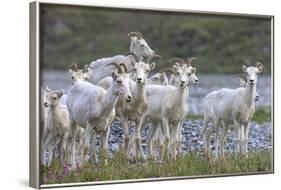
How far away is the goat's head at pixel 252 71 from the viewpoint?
9.02 metres

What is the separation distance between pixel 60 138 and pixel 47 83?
1.99ft

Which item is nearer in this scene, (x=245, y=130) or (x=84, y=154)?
(x=84, y=154)

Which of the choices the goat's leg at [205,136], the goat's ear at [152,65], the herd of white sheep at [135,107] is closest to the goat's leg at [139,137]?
the herd of white sheep at [135,107]

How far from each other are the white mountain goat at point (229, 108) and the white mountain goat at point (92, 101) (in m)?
1.19

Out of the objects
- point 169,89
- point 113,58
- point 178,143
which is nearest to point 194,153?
point 178,143

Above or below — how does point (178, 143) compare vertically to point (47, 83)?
below

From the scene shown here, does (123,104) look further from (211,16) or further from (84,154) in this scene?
(211,16)

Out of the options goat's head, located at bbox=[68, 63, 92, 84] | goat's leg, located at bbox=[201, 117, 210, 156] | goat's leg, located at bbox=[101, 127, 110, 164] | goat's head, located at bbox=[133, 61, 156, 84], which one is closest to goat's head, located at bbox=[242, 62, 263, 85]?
goat's leg, located at bbox=[201, 117, 210, 156]

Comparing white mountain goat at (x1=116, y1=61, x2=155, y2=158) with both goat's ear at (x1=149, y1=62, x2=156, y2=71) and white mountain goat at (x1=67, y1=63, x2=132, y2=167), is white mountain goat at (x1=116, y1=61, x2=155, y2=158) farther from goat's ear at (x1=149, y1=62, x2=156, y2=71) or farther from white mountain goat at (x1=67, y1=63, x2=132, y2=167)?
white mountain goat at (x1=67, y1=63, x2=132, y2=167)

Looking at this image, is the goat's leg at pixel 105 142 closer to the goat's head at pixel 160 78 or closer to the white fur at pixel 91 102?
the white fur at pixel 91 102

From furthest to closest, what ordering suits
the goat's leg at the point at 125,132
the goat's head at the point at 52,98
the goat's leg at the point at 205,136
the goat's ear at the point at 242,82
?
1. the goat's ear at the point at 242,82
2. the goat's leg at the point at 205,136
3. the goat's leg at the point at 125,132
4. the goat's head at the point at 52,98

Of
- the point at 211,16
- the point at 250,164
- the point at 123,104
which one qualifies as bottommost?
the point at 250,164

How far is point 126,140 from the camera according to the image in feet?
27.6

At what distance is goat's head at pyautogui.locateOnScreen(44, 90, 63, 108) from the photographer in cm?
802
